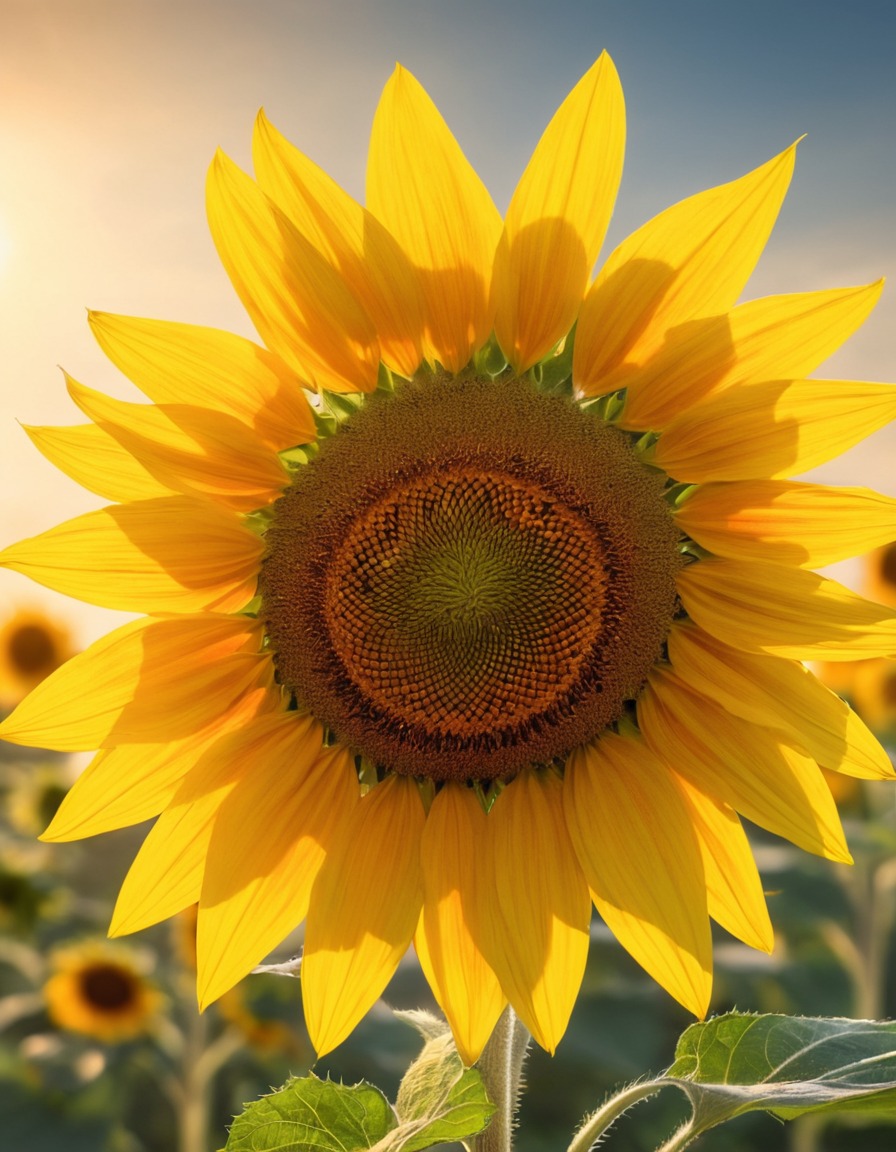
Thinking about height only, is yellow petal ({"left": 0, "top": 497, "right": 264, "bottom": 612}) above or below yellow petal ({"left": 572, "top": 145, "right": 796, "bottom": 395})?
below

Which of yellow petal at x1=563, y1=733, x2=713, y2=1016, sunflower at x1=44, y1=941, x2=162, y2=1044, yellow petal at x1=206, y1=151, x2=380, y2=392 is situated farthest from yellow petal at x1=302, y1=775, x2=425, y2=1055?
sunflower at x1=44, y1=941, x2=162, y2=1044

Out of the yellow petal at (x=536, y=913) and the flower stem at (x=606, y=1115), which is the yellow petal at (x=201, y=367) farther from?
the flower stem at (x=606, y=1115)

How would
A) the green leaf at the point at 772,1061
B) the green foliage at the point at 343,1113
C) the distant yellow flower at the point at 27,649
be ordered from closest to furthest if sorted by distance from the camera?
the green leaf at the point at 772,1061
the green foliage at the point at 343,1113
the distant yellow flower at the point at 27,649

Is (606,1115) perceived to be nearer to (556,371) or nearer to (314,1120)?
(314,1120)

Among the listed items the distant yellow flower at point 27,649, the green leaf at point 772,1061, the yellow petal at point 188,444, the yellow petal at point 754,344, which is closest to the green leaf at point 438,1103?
the green leaf at point 772,1061

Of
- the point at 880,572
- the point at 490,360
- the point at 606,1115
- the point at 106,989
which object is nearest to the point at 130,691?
the point at 490,360

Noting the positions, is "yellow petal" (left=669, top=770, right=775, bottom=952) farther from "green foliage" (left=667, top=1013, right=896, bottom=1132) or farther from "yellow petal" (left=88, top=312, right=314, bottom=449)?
"yellow petal" (left=88, top=312, right=314, bottom=449)
